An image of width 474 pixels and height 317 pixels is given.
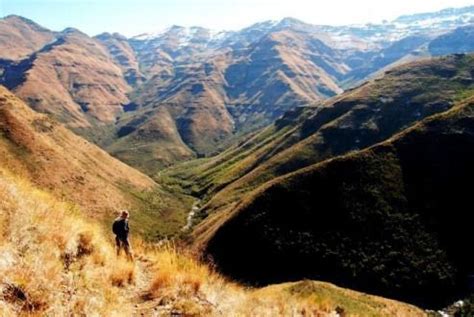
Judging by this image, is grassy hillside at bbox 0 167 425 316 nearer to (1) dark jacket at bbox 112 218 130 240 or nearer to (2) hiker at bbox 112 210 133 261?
(2) hiker at bbox 112 210 133 261

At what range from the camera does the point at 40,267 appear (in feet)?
42.9

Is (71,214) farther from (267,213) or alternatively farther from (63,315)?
(267,213)

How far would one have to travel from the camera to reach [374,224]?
141500mm

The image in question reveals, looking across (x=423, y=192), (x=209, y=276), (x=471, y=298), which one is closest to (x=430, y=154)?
(x=423, y=192)

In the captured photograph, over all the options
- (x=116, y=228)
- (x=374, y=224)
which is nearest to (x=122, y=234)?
(x=116, y=228)

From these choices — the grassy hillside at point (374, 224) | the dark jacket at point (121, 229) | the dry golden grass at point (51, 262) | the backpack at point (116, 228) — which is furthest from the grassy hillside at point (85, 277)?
the grassy hillside at point (374, 224)

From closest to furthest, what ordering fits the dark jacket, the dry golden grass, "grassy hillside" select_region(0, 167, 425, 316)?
the dry golden grass, "grassy hillside" select_region(0, 167, 425, 316), the dark jacket

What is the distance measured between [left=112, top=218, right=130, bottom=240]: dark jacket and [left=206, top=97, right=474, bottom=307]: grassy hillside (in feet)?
361

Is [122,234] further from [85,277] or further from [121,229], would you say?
[85,277]

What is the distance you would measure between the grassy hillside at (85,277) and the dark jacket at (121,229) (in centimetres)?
207

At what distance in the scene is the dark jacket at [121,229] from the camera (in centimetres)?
2259

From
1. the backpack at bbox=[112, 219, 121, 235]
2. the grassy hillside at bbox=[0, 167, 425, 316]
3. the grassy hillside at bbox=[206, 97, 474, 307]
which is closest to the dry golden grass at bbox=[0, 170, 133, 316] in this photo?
the grassy hillside at bbox=[0, 167, 425, 316]

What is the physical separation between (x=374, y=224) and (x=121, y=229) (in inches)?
5011

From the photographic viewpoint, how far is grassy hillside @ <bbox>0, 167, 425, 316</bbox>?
1219 centimetres
